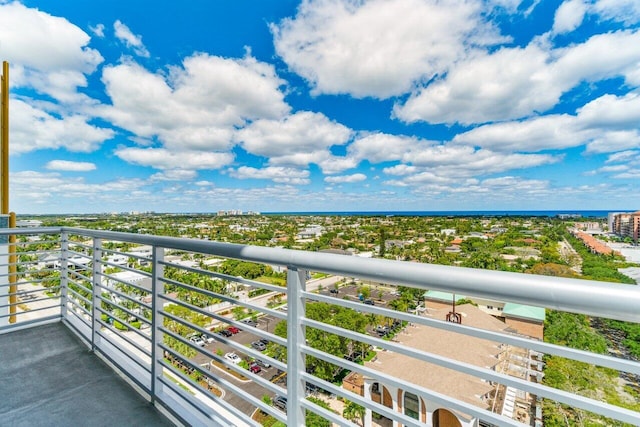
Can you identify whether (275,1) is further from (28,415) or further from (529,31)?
(529,31)

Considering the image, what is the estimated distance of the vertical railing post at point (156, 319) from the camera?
1.85m

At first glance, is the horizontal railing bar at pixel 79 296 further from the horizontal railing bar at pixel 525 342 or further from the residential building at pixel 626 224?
the residential building at pixel 626 224

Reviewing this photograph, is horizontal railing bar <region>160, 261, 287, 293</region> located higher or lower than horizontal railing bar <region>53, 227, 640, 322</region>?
lower

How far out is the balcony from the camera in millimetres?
715

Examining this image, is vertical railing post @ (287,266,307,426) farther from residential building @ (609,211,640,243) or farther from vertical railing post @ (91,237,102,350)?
residential building @ (609,211,640,243)

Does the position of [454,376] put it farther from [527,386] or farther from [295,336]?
[527,386]

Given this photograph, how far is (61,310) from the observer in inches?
131

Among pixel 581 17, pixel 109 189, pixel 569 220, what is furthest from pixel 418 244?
pixel 581 17

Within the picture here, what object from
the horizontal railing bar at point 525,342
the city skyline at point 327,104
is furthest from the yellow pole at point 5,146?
the horizontal railing bar at point 525,342

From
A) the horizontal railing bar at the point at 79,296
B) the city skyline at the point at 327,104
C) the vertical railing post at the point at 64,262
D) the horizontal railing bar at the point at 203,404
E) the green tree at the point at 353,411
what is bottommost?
the green tree at the point at 353,411

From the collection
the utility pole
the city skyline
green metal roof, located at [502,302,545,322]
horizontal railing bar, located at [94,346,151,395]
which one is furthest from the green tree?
the city skyline

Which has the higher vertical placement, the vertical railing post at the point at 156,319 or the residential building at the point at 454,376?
the vertical railing post at the point at 156,319

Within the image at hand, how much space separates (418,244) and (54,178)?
1972cm

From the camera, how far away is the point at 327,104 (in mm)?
33156
